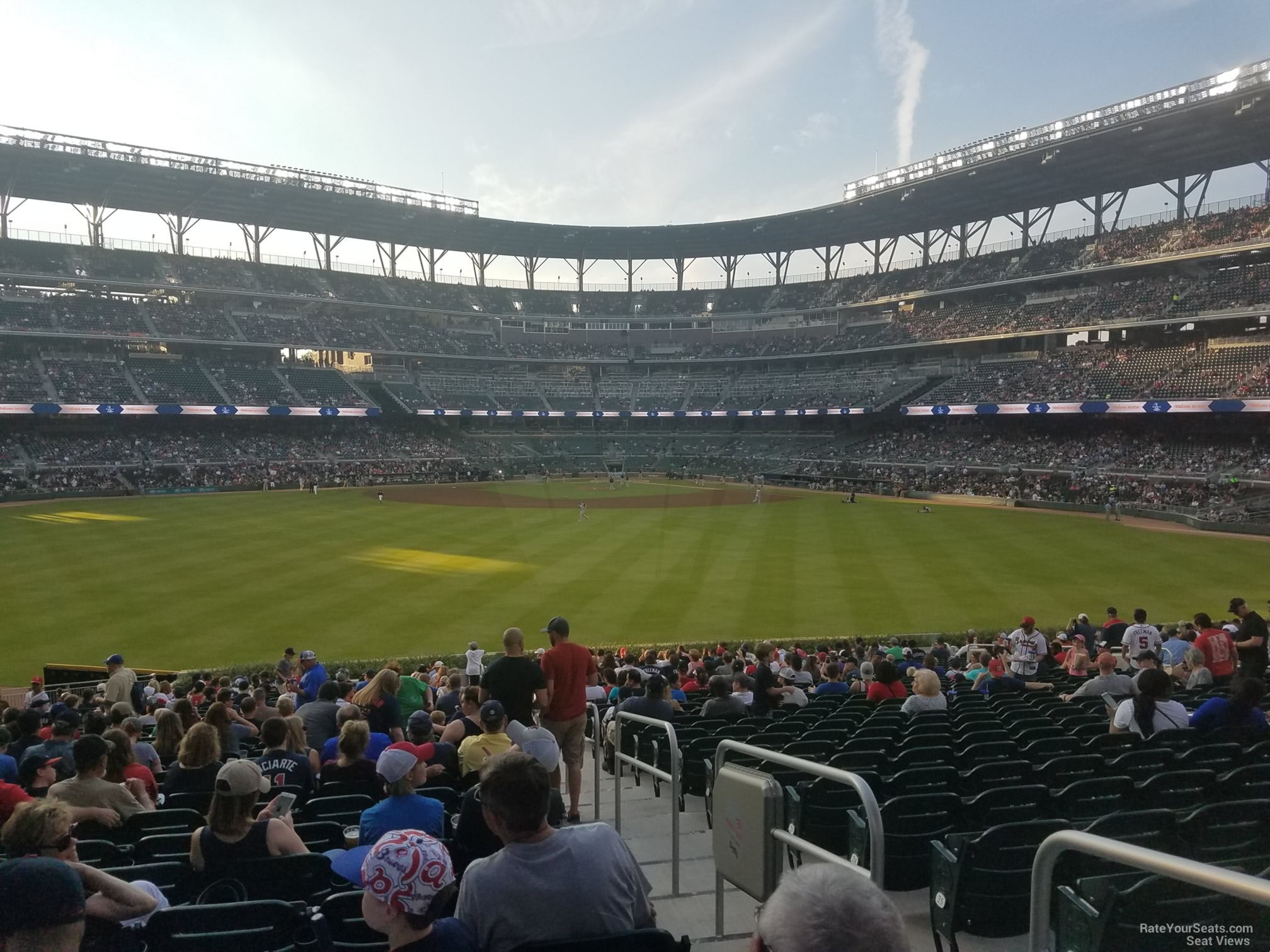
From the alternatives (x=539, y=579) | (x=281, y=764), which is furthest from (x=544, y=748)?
(x=539, y=579)

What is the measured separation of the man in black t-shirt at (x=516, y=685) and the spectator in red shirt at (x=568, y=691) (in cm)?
19

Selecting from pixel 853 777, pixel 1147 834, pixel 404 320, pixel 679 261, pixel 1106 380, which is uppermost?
pixel 679 261

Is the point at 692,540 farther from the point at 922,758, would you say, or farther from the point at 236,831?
the point at 236,831

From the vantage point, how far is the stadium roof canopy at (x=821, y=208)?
53.7 meters

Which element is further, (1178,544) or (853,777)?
(1178,544)

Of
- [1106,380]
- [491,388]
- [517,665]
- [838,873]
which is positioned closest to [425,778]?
[517,665]

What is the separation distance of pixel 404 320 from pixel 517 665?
9389cm

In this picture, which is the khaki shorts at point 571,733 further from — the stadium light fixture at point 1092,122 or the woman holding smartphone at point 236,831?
the stadium light fixture at point 1092,122

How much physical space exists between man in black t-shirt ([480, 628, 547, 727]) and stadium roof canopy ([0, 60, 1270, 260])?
6146 cm

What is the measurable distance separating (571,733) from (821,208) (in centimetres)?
8243

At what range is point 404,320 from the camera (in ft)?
312

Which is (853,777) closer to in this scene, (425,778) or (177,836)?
(425,778)

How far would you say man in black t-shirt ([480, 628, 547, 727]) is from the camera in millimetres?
8102

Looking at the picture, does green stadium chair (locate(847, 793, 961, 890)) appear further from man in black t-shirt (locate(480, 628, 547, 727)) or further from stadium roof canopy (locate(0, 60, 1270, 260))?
stadium roof canopy (locate(0, 60, 1270, 260))
